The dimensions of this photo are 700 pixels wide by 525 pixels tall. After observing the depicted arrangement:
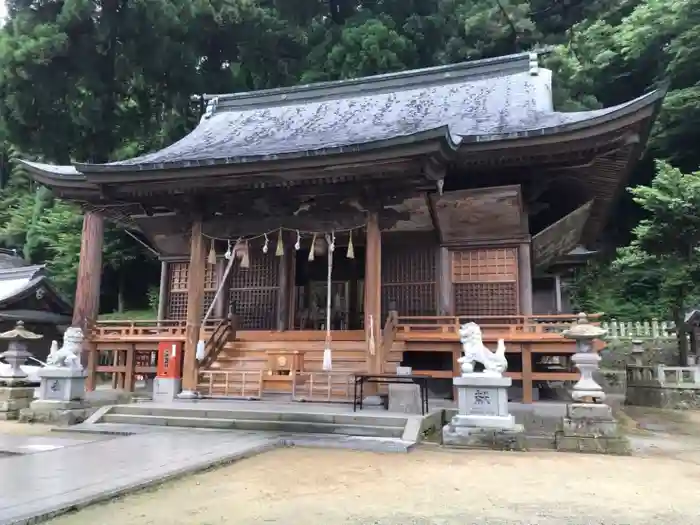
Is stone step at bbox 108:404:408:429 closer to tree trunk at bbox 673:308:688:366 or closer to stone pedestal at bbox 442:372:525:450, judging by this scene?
stone pedestal at bbox 442:372:525:450

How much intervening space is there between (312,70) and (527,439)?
24660mm

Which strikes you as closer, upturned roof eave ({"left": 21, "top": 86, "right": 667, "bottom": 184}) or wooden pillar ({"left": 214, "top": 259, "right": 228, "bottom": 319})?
upturned roof eave ({"left": 21, "top": 86, "right": 667, "bottom": 184})

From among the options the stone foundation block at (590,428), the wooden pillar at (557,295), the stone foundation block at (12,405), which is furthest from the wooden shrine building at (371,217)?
the wooden pillar at (557,295)

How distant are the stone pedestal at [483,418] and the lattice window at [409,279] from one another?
17.0ft

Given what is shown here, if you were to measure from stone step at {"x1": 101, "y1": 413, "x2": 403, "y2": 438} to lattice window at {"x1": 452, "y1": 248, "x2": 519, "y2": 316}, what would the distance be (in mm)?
5370

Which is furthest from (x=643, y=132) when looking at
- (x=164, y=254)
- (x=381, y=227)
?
(x=164, y=254)

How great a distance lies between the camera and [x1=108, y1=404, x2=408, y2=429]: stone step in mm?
9016

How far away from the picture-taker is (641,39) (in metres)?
26.1

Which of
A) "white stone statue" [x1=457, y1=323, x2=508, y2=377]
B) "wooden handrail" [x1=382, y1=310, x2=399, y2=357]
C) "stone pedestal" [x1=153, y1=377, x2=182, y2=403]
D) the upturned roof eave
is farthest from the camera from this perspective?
"wooden handrail" [x1=382, y1=310, x2=399, y2=357]

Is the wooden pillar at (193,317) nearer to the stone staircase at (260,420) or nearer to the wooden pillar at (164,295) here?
the stone staircase at (260,420)

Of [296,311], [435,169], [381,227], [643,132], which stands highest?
[643,132]

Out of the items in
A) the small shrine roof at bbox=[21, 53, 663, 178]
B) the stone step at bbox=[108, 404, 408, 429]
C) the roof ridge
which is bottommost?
the stone step at bbox=[108, 404, 408, 429]

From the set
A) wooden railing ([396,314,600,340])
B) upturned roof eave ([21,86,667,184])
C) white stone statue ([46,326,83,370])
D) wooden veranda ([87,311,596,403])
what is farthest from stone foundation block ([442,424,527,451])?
white stone statue ([46,326,83,370])

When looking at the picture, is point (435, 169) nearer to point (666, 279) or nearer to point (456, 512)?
point (456, 512)
